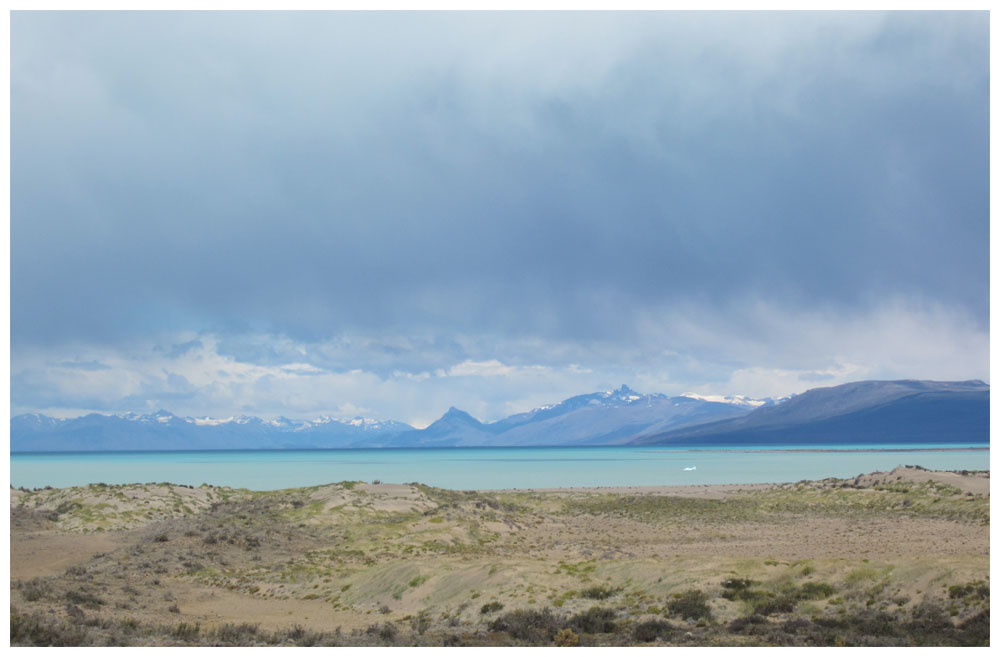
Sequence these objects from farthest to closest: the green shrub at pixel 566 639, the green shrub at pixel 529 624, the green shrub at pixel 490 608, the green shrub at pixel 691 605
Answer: the green shrub at pixel 490 608
the green shrub at pixel 691 605
the green shrub at pixel 529 624
the green shrub at pixel 566 639

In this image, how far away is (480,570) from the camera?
68.4 ft

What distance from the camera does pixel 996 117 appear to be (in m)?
10.8

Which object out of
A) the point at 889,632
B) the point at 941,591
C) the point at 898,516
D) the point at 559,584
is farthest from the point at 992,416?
the point at 898,516

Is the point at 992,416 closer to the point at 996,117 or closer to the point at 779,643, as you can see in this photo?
the point at 996,117

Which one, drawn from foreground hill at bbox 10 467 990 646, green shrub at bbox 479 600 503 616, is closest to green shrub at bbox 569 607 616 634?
foreground hill at bbox 10 467 990 646

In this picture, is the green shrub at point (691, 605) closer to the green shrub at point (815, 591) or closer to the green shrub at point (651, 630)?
the green shrub at point (651, 630)

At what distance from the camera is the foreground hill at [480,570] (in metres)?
15.1

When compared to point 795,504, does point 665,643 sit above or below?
above

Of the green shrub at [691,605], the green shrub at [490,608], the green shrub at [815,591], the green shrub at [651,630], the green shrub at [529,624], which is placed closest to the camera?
the green shrub at [651,630]

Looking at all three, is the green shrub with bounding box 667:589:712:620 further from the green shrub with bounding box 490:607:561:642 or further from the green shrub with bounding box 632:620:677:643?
the green shrub with bounding box 490:607:561:642

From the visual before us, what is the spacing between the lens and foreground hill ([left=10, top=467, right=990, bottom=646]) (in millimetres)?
15062

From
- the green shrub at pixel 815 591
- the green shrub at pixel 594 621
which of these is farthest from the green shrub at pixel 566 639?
the green shrub at pixel 815 591

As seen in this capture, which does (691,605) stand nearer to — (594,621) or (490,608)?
(594,621)

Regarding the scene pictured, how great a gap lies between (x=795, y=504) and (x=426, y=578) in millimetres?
41335
